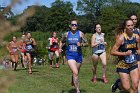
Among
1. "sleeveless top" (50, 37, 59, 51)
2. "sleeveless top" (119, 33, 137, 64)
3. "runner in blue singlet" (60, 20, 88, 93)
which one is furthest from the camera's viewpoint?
"sleeveless top" (50, 37, 59, 51)

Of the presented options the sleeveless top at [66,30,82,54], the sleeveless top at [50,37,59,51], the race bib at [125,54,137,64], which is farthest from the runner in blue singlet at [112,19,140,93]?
the sleeveless top at [50,37,59,51]

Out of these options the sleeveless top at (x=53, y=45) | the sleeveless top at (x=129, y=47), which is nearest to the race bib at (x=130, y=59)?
the sleeveless top at (x=129, y=47)

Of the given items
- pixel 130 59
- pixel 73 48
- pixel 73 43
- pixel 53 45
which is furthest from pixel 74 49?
pixel 53 45

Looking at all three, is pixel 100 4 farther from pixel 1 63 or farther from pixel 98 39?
pixel 1 63

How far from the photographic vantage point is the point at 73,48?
1064 centimetres

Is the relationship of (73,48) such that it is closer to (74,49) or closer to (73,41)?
(74,49)

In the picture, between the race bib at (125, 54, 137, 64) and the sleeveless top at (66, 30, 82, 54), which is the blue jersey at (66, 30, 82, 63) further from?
the race bib at (125, 54, 137, 64)

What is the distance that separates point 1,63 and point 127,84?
21.1 feet

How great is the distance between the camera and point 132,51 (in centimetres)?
820

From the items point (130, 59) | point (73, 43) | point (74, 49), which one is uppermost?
point (73, 43)

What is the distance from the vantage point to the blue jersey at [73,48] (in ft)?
34.5

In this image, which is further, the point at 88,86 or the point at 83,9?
the point at 83,9

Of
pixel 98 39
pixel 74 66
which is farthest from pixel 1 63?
pixel 98 39

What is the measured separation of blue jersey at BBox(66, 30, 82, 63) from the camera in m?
10.5
